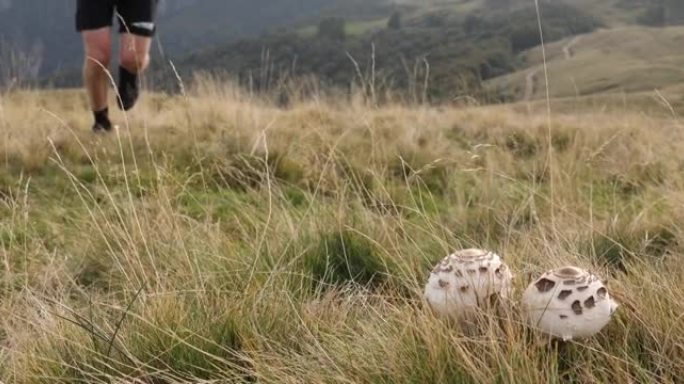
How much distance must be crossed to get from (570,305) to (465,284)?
0.23 m

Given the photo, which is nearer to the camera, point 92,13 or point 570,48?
point 92,13

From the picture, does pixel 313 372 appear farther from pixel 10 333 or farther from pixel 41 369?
pixel 10 333

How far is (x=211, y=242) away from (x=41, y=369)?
3.21 feet

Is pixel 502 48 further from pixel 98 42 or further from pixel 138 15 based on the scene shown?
pixel 98 42

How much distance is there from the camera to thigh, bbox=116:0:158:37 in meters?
5.39

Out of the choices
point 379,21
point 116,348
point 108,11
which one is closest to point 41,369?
point 116,348

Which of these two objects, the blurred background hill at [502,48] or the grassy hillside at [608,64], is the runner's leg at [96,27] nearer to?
the blurred background hill at [502,48]

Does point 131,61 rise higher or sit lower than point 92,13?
Result: lower

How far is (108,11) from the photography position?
5.36 meters

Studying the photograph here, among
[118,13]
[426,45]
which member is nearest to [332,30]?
[426,45]

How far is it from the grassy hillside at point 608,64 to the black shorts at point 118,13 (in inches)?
1992

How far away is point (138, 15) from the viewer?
541cm

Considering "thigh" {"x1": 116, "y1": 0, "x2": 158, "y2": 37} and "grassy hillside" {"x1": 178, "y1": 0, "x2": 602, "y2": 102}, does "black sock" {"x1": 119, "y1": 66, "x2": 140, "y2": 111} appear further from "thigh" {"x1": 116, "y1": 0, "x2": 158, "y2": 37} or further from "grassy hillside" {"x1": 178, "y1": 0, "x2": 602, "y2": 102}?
"grassy hillside" {"x1": 178, "y1": 0, "x2": 602, "y2": 102}

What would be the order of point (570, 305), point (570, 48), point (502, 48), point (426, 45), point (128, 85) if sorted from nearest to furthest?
1. point (570, 305)
2. point (128, 85)
3. point (570, 48)
4. point (502, 48)
5. point (426, 45)
